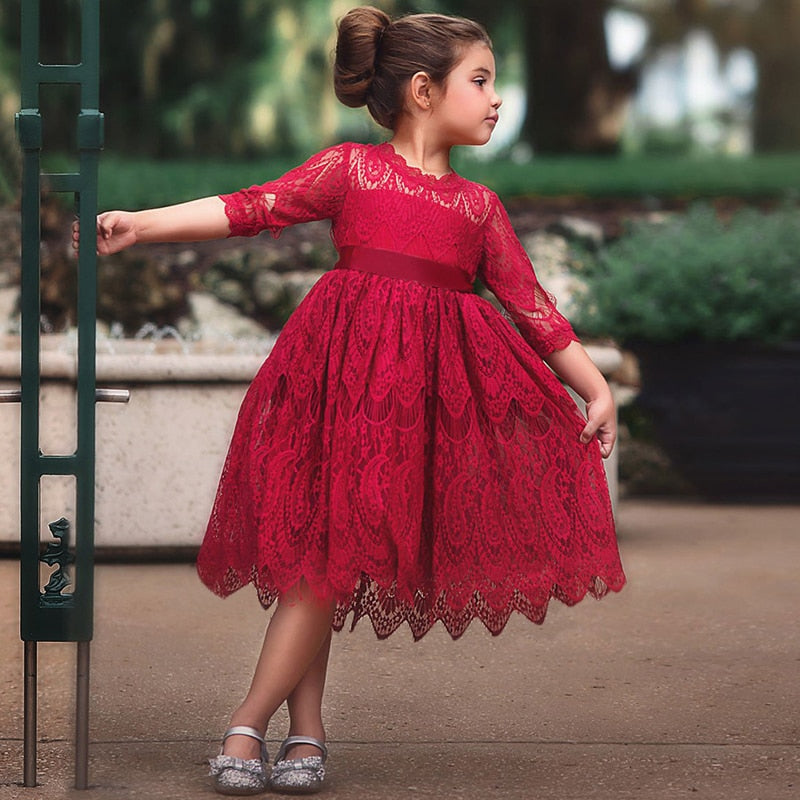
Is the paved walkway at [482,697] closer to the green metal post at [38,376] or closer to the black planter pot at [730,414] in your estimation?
the green metal post at [38,376]

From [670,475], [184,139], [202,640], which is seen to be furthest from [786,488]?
[184,139]

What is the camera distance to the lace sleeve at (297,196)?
3.02 metres

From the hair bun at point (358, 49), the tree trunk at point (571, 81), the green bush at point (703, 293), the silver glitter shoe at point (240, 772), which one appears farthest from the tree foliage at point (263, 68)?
the silver glitter shoe at point (240, 772)

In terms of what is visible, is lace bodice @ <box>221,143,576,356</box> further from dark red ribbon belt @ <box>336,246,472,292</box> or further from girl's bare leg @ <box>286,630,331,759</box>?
girl's bare leg @ <box>286,630,331,759</box>

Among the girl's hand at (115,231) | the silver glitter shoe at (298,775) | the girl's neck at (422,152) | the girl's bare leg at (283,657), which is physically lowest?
the silver glitter shoe at (298,775)

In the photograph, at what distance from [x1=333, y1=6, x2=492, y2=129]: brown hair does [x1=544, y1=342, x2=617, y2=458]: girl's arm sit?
585 mm

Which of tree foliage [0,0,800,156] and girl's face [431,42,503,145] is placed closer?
girl's face [431,42,503,145]

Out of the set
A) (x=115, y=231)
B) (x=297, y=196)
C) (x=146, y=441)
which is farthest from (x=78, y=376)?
(x=146, y=441)

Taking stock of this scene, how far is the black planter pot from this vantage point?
23.6 feet

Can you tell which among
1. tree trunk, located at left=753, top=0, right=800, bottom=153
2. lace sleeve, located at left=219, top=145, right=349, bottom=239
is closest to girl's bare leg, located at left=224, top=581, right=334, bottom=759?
lace sleeve, located at left=219, top=145, right=349, bottom=239

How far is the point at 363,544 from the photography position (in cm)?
286

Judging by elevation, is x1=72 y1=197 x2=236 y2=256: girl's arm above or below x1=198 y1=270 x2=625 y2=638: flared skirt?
above

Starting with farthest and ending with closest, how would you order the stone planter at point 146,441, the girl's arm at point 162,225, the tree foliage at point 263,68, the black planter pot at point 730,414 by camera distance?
the tree foliage at point 263,68 → the black planter pot at point 730,414 → the stone planter at point 146,441 → the girl's arm at point 162,225

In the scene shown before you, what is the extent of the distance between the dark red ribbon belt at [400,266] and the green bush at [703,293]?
435 centimetres
